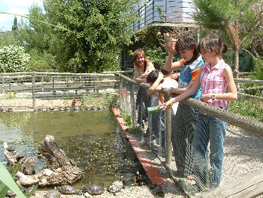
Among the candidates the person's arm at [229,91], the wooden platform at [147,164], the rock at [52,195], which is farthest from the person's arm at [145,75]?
the person's arm at [229,91]

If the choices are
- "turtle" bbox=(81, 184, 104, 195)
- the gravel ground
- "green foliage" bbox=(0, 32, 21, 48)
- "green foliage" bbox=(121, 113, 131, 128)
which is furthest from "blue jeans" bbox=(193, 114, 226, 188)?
"green foliage" bbox=(0, 32, 21, 48)

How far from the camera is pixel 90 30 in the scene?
527 inches

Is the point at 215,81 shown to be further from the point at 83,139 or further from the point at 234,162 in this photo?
the point at 83,139

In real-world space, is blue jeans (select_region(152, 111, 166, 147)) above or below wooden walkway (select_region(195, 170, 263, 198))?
below

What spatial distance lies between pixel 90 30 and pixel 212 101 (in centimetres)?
1083

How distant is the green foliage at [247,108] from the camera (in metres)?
7.31

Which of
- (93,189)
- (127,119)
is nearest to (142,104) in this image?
(127,119)

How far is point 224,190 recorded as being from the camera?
1.07 m

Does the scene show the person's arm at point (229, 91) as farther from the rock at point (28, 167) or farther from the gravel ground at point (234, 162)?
the rock at point (28, 167)

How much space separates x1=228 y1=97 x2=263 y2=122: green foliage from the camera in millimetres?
7314

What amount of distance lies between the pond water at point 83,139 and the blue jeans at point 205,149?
1451 mm

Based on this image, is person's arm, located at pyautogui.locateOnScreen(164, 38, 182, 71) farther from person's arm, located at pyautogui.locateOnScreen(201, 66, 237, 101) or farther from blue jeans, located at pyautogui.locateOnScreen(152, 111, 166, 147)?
person's arm, located at pyautogui.locateOnScreen(201, 66, 237, 101)

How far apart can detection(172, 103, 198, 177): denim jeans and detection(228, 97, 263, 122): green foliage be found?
376 cm

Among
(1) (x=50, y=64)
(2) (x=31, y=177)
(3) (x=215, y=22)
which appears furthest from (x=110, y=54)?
(1) (x=50, y=64)
